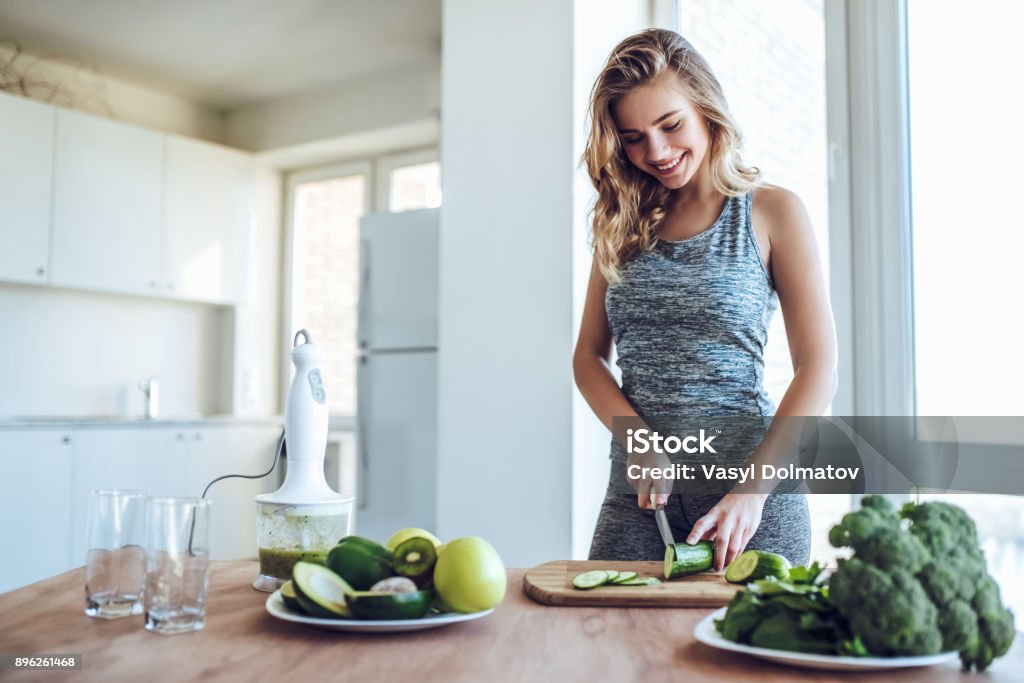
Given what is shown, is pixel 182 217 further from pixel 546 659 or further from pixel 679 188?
pixel 546 659

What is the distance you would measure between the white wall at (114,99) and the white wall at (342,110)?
0.20 metres

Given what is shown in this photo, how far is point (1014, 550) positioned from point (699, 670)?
1417 mm

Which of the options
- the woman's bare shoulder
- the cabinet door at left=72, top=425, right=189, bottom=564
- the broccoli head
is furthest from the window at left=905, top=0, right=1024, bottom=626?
the cabinet door at left=72, top=425, right=189, bottom=564

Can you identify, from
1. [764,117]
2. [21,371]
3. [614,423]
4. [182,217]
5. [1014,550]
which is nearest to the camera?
[614,423]

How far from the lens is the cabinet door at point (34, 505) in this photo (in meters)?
3.52

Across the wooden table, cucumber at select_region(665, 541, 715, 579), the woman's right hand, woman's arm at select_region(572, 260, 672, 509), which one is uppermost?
woman's arm at select_region(572, 260, 672, 509)

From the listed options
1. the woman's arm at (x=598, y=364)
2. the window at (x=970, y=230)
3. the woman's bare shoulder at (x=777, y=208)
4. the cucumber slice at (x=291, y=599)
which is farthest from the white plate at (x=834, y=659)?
the window at (x=970, y=230)

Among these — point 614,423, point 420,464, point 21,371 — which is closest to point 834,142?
point 614,423

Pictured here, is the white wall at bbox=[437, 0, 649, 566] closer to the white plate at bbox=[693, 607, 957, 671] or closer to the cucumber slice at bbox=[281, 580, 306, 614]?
the cucumber slice at bbox=[281, 580, 306, 614]

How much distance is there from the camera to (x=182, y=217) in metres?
4.55

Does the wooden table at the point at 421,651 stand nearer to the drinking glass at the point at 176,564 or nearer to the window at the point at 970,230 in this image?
the drinking glass at the point at 176,564

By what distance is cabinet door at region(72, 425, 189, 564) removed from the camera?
3746 mm

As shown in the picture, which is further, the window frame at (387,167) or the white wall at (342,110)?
the window frame at (387,167)

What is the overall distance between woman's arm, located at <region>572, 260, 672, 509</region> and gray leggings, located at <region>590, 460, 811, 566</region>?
87mm
